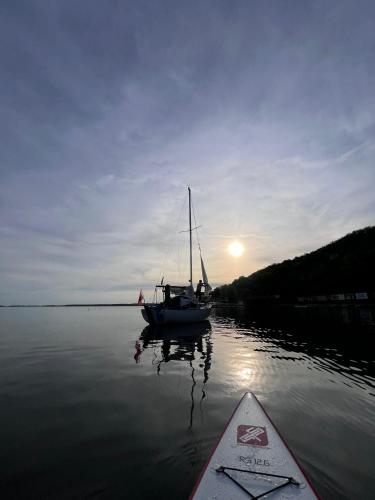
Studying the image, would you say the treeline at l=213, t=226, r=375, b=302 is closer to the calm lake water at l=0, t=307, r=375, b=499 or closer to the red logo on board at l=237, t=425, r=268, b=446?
the calm lake water at l=0, t=307, r=375, b=499

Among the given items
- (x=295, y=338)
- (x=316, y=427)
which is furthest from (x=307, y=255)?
(x=316, y=427)

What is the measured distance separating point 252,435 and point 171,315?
32959 millimetres

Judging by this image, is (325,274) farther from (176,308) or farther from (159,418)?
(159,418)

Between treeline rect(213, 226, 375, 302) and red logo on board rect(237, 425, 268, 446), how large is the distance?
286ft

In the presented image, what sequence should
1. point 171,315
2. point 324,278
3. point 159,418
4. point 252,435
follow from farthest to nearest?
point 324,278, point 171,315, point 159,418, point 252,435

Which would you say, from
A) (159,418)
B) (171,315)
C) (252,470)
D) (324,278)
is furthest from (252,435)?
(324,278)

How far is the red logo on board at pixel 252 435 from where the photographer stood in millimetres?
6807

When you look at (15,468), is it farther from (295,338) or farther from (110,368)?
(295,338)

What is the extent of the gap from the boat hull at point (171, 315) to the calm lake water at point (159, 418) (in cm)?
1807

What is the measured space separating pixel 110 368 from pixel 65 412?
7.14m

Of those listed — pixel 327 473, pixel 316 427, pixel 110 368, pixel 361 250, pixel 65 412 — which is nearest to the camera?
pixel 327 473

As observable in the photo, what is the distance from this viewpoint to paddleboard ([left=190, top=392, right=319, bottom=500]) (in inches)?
197

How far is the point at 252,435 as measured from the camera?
282 inches

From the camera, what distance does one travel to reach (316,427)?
29.2 ft
